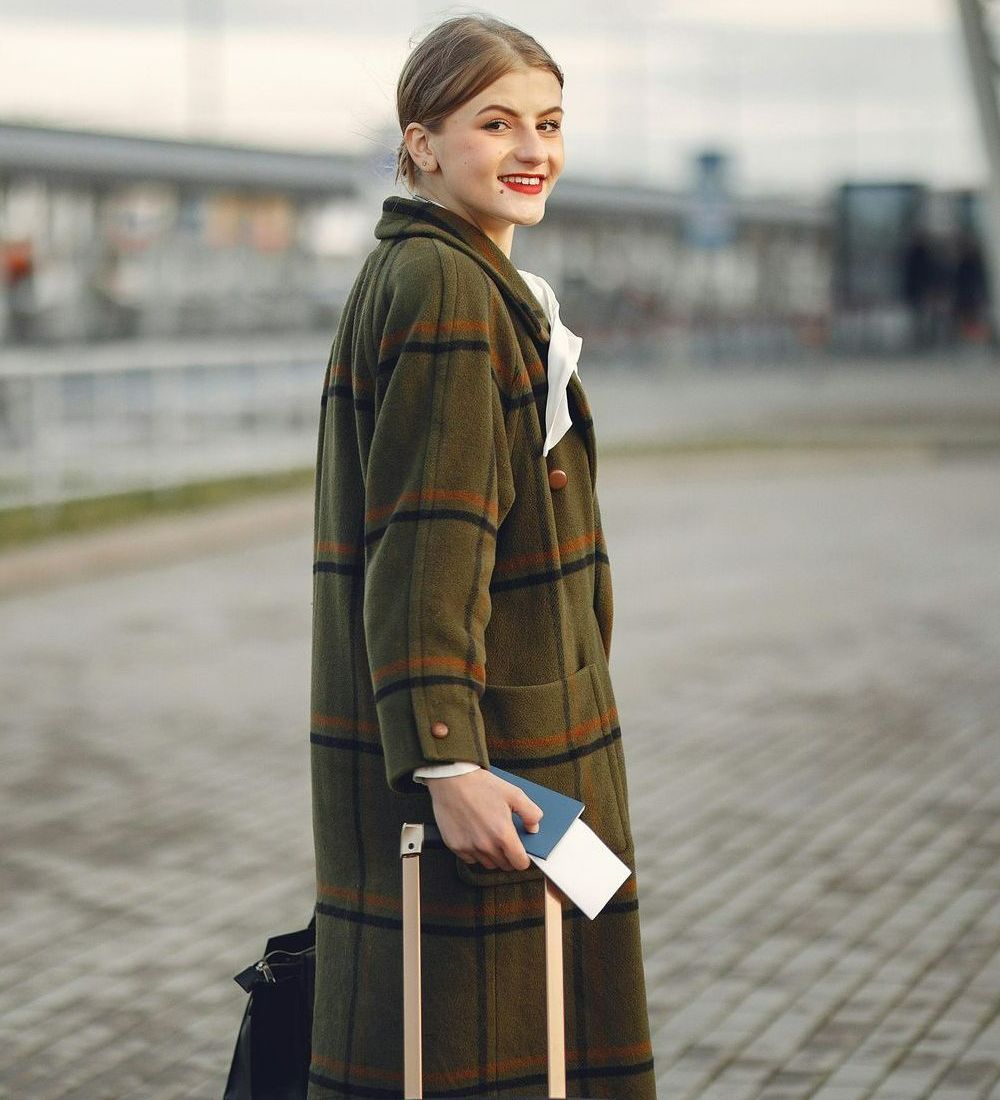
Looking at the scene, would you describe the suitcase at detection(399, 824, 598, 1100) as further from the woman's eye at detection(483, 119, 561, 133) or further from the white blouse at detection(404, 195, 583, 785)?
the woman's eye at detection(483, 119, 561, 133)

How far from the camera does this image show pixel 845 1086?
3.57 m

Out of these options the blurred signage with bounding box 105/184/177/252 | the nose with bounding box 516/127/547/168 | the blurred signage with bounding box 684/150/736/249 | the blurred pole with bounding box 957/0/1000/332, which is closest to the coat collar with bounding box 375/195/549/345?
the nose with bounding box 516/127/547/168

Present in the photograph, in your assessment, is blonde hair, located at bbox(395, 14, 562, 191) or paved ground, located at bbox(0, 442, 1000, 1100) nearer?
blonde hair, located at bbox(395, 14, 562, 191)

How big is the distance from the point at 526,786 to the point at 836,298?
107ft

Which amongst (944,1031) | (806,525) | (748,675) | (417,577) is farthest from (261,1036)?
(806,525)

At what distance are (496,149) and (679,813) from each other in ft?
12.5

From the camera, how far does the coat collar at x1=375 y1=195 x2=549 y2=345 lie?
2184 millimetres

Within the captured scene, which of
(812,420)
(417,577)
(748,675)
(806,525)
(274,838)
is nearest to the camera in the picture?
(417,577)

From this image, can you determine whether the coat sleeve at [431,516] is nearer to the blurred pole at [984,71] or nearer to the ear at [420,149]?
the ear at [420,149]

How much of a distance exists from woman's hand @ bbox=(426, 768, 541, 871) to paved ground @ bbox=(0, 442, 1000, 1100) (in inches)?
65.6

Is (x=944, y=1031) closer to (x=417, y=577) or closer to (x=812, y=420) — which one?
(x=417, y=577)

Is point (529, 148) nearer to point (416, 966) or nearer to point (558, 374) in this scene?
point (558, 374)

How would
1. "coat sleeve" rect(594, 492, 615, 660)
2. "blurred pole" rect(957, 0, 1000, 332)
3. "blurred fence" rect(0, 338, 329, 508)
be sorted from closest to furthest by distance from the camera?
"coat sleeve" rect(594, 492, 615, 660) → "blurred pole" rect(957, 0, 1000, 332) → "blurred fence" rect(0, 338, 329, 508)

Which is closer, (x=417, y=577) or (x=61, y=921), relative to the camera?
(x=417, y=577)
